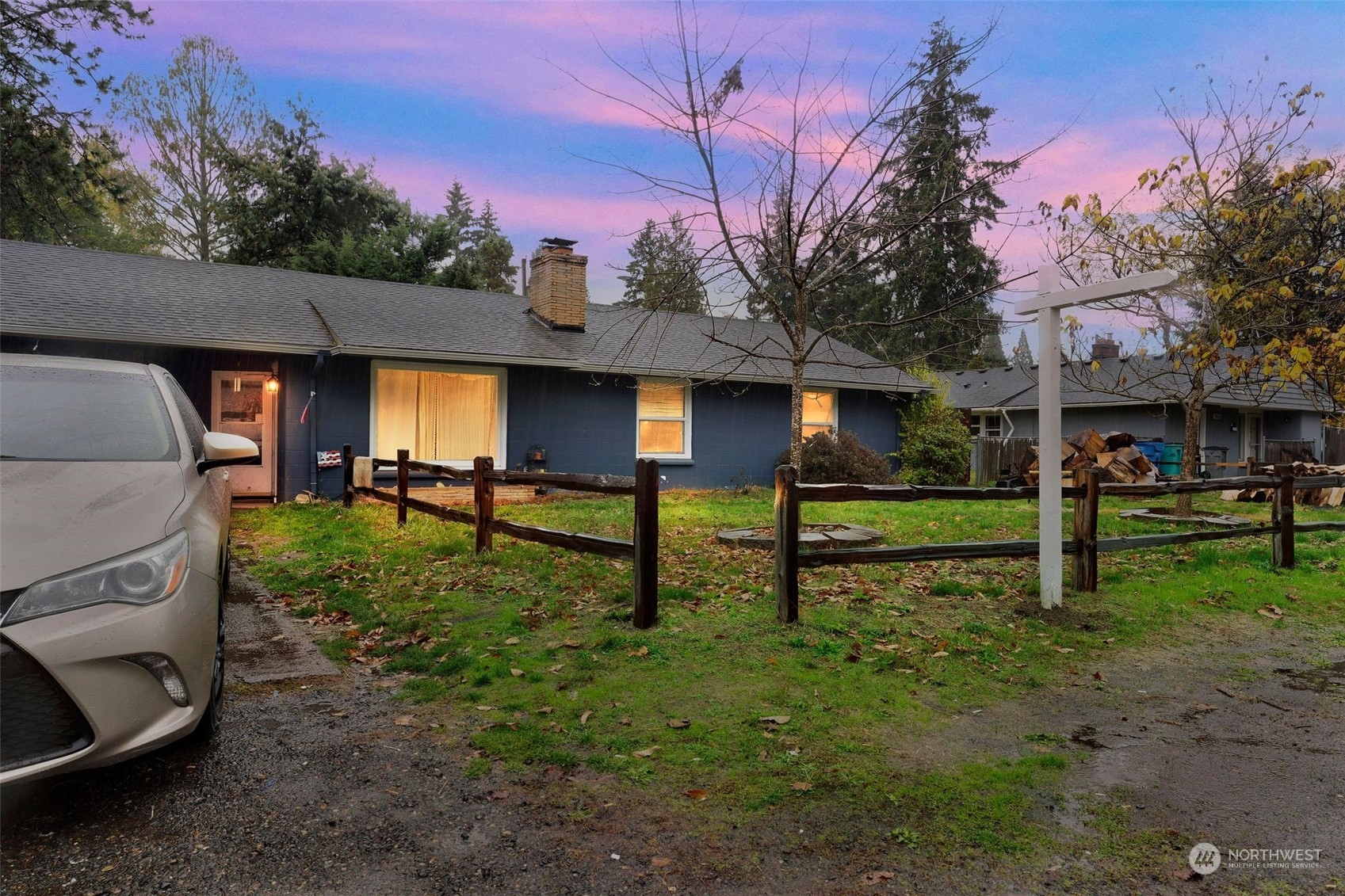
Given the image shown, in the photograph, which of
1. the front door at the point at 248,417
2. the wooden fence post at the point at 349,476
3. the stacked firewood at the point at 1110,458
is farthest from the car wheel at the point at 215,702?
the stacked firewood at the point at 1110,458

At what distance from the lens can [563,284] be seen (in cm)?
1584

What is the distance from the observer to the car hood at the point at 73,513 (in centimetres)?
239

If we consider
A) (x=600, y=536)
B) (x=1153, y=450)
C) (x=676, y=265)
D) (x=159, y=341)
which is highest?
(x=676, y=265)

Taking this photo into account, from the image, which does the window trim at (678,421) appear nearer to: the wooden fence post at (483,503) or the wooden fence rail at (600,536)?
the wooden fence rail at (600,536)

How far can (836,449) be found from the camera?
14125mm

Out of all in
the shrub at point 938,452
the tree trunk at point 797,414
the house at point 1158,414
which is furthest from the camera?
the house at point 1158,414

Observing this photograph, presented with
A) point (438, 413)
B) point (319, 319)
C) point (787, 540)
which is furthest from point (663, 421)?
point (787, 540)

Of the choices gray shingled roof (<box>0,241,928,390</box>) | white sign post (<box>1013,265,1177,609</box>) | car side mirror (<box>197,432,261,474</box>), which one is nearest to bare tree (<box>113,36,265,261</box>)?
gray shingled roof (<box>0,241,928,390</box>)

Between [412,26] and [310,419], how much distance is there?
6.32 m

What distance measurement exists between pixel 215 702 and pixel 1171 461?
2131 cm

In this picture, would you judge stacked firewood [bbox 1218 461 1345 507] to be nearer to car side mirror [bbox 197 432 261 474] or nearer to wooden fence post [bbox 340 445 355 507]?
wooden fence post [bbox 340 445 355 507]

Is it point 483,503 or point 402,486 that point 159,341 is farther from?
point 483,503

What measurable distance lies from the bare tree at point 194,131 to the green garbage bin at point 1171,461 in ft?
98.2

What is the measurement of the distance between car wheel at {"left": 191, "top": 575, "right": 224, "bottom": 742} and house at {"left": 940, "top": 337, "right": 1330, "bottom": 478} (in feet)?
61.0
